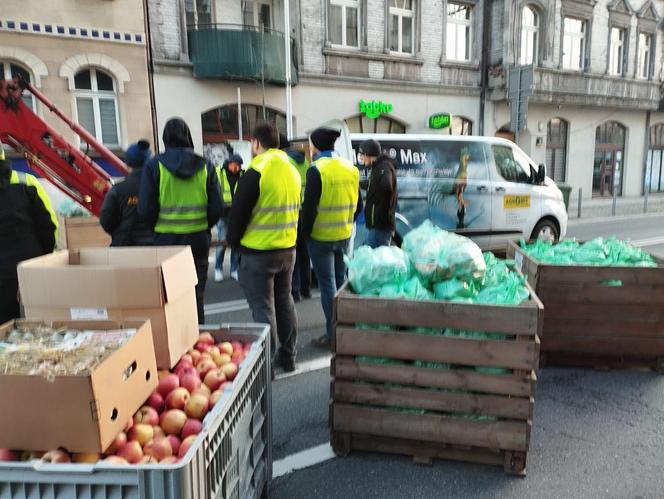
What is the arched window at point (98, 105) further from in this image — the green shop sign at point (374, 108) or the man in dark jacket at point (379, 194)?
the man in dark jacket at point (379, 194)

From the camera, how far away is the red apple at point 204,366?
228 centimetres

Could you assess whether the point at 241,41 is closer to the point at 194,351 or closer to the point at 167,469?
the point at 194,351

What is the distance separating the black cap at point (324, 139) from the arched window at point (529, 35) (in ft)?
51.8

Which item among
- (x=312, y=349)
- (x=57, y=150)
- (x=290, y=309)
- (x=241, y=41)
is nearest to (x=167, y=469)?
(x=290, y=309)

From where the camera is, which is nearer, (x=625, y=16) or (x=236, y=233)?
(x=236, y=233)

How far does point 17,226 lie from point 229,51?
33.4ft

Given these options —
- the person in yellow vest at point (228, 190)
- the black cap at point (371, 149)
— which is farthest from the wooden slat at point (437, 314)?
the person in yellow vest at point (228, 190)

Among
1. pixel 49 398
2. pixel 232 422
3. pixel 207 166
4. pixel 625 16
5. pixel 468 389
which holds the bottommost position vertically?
pixel 468 389

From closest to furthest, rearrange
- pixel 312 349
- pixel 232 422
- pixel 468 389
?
1. pixel 232 422
2. pixel 468 389
3. pixel 312 349

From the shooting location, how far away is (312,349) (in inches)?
192

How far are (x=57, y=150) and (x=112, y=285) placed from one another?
477 cm

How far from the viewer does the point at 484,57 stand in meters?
17.7

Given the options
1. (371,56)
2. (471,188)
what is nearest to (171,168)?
(471,188)

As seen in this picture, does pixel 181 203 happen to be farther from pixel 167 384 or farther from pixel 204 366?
pixel 167 384
